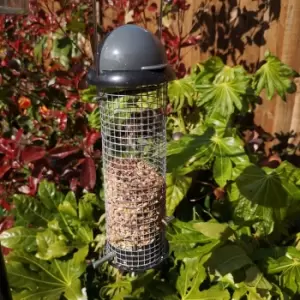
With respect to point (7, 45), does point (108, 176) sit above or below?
below

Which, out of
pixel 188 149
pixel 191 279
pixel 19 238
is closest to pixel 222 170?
pixel 188 149

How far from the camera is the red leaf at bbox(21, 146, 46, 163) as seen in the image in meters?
1.96

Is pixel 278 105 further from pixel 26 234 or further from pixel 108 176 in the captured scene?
pixel 26 234

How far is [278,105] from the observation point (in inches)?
102

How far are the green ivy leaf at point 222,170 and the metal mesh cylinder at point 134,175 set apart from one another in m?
0.32

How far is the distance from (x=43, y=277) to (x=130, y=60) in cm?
110

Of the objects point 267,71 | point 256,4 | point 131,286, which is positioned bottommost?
point 131,286

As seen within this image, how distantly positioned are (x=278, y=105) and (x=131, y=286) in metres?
1.42

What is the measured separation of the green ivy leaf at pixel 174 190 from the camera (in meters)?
1.96

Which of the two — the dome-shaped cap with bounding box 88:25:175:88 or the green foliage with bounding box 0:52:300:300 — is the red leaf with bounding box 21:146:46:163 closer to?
the green foliage with bounding box 0:52:300:300

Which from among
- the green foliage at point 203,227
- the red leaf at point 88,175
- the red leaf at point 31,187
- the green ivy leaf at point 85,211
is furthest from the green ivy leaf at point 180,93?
the red leaf at point 31,187

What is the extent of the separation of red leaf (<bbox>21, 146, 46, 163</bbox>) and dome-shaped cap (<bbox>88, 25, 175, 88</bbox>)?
0.89 m

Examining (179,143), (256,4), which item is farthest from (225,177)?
(256,4)

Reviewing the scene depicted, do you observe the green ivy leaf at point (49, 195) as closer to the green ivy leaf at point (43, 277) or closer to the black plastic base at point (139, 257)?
the green ivy leaf at point (43, 277)
